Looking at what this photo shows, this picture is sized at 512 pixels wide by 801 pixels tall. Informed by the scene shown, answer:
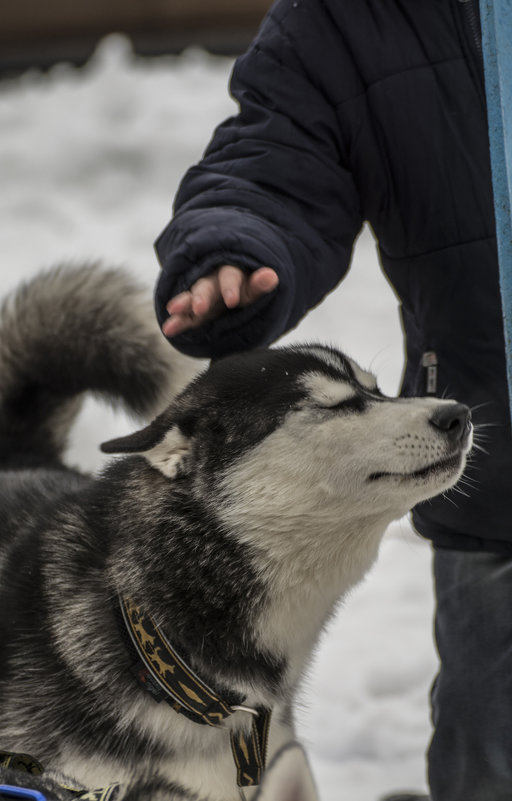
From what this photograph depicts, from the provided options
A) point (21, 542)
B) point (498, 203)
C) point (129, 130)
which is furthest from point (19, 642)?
point (129, 130)

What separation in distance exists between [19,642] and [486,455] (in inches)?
31.9

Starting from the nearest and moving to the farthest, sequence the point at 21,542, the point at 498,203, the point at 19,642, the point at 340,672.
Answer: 1. the point at 498,203
2. the point at 19,642
3. the point at 21,542
4. the point at 340,672

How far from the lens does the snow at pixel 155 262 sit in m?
2.19

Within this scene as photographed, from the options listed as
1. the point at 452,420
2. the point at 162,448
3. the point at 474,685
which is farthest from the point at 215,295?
the point at 474,685

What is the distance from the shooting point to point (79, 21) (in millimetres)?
5586

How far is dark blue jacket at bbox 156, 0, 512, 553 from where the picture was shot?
173 cm

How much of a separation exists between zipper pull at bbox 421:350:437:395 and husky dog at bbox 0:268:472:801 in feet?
0.86

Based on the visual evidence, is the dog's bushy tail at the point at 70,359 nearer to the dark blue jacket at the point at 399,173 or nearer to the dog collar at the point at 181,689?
the dark blue jacket at the point at 399,173

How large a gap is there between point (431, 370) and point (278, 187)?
41 cm

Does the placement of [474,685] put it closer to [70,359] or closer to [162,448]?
[162,448]

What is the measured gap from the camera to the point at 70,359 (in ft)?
6.99

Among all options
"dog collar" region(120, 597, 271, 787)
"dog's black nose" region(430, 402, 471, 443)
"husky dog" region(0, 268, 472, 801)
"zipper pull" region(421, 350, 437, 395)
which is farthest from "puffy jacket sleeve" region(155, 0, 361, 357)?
→ "dog collar" region(120, 597, 271, 787)

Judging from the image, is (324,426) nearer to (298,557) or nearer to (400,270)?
(298,557)

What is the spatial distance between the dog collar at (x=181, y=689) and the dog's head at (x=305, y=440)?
21 cm
